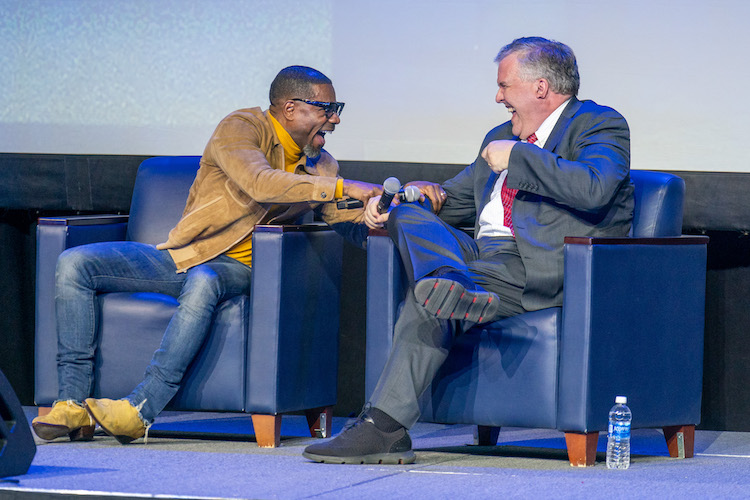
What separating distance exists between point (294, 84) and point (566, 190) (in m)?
1.09

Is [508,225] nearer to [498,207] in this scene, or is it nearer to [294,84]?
[498,207]

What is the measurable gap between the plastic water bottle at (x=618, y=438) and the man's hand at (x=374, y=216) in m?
0.86

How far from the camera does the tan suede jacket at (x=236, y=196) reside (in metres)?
3.36

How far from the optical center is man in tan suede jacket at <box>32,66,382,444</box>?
3229mm

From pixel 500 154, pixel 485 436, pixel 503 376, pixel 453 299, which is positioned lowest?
pixel 485 436

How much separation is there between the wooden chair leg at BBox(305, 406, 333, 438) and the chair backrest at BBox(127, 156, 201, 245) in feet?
2.70

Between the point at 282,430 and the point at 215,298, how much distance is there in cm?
70

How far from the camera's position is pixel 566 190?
114 inches

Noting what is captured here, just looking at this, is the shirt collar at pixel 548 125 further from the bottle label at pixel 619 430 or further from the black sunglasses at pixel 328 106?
the bottle label at pixel 619 430

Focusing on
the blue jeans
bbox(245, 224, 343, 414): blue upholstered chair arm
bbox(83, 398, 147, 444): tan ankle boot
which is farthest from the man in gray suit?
bbox(83, 398, 147, 444): tan ankle boot

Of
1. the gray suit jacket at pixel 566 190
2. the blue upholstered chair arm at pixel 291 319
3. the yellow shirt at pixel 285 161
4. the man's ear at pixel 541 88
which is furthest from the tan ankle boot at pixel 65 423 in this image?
the man's ear at pixel 541 88

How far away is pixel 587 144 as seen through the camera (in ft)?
9.96

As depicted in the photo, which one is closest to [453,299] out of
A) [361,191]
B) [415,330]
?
[415,330]

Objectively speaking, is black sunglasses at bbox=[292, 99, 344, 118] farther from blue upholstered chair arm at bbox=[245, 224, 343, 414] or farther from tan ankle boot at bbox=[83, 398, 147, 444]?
tan ankle boot at bbox=[83, 398, 147, 444]
